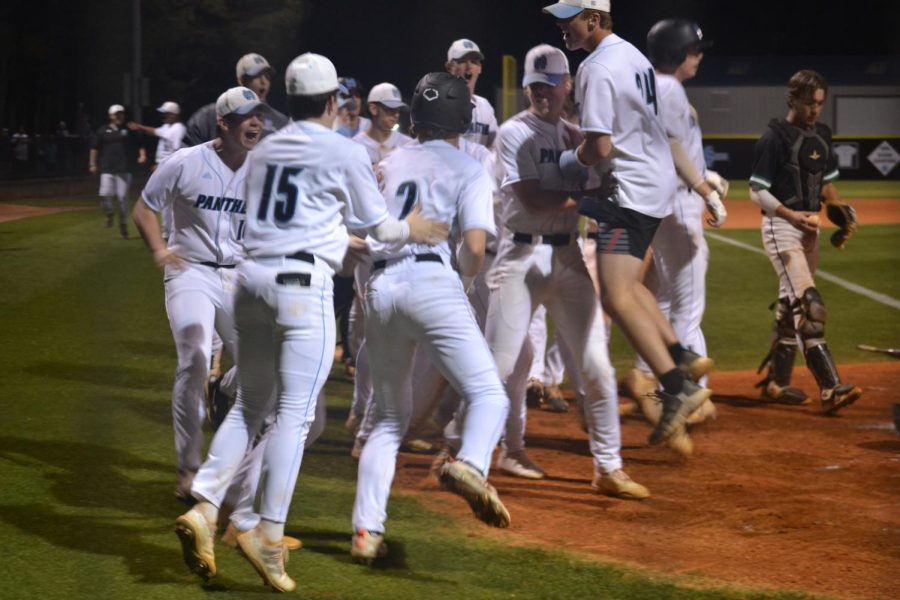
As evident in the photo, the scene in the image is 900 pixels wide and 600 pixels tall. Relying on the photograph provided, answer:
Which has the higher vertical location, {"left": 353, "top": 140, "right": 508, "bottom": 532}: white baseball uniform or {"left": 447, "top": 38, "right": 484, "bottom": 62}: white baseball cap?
{"left": 447, "top": 38, "right": 484, "bottom": 62}: white baseball cap

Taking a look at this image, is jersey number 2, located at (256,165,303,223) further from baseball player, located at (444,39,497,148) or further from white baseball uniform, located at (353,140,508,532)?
baseball player, located at (444,39,497,148)

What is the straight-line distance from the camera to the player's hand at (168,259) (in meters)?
5.41

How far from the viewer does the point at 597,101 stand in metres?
5.34

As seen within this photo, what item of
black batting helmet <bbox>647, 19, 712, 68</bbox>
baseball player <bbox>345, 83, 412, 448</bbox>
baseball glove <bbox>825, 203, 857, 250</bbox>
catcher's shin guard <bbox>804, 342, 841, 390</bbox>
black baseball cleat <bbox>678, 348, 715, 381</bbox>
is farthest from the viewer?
baseball glove <bbox>825, 203, 857, 250</bbox>

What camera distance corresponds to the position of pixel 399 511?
18.1 feet

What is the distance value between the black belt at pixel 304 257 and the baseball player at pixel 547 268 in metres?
1.63

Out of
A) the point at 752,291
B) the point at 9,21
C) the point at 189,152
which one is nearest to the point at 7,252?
the point at 752,291

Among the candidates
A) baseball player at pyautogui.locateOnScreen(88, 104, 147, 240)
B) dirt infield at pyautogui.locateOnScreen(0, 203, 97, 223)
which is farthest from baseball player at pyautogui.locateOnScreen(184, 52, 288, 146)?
dirt infield at pyautogui.locateOnScreen(0, 203, 97, 223)

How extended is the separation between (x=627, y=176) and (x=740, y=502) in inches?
63.5

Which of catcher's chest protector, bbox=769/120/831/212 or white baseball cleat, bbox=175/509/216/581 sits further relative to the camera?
catcher's chest protector, bbox=769/120/831/212

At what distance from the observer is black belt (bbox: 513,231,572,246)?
574 cm

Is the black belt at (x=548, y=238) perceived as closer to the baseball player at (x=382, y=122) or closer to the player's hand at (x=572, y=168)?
the player's hand at (x=572, y=168)

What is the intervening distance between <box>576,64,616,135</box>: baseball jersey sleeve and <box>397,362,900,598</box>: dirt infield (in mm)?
1760

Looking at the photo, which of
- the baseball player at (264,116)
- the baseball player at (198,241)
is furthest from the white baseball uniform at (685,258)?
the baseball player at (198,241)
